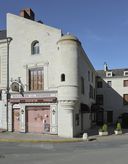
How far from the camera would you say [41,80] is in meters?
27.1

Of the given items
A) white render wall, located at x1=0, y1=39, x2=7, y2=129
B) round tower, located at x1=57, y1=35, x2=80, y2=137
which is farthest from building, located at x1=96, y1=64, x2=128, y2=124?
round tower, located at x1=57, y1=35, x2=80, y2=137

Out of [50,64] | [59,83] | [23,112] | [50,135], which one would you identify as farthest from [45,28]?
[50,135]

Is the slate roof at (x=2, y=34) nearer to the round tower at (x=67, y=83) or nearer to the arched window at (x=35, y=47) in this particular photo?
the arched window at (x=35, y=47)

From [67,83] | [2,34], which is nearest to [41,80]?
[67,83]

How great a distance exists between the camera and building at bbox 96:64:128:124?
1886 inches

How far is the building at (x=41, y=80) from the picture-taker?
82.5ft

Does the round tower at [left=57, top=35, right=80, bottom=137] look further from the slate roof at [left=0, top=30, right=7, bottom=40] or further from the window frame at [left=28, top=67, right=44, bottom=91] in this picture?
the slate roof at [left=0, top=30, right=7, bottom=40]

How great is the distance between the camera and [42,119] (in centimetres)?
2683

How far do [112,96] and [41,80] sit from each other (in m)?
24.4

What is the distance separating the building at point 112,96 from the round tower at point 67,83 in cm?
2371

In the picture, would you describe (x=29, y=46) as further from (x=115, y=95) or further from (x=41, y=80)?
(x=115, y=95)

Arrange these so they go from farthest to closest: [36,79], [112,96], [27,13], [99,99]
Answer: [99,99]
[112,96]
[27,13]
[36,79]

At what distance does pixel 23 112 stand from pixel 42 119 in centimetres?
214

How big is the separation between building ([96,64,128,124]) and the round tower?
2371 cm
